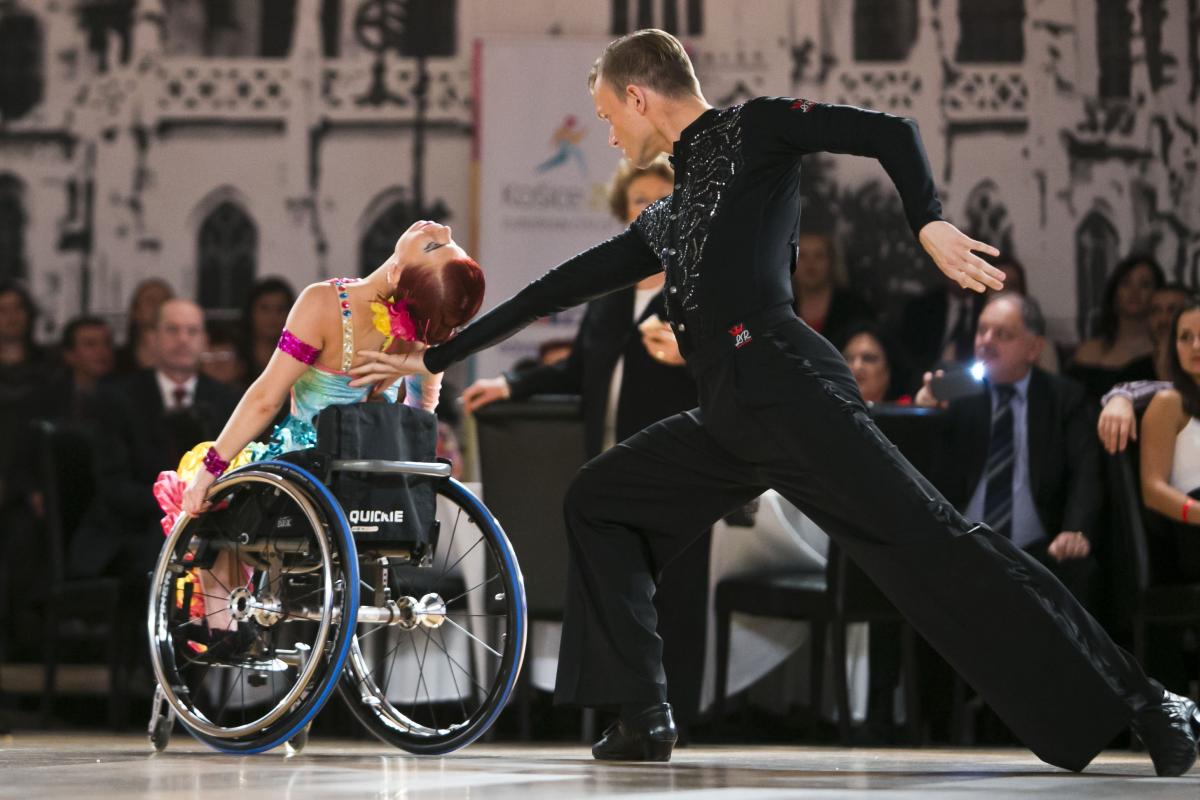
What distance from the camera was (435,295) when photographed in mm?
3340

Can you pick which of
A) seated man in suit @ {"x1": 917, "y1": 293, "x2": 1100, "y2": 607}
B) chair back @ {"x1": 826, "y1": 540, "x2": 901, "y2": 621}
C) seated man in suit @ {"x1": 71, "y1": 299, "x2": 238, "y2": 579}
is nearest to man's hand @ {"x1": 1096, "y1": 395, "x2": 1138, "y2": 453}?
seated man in suit @ {"x1": 917, "y1": 293, "x2": 1100, "y2": 607}

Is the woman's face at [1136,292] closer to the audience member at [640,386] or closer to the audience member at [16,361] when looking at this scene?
the audience member at [640,386]

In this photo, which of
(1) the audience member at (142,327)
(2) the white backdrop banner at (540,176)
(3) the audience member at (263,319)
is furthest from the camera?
(2) the white backdrop banner at (540,176)

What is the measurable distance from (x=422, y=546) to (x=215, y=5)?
7.96 m

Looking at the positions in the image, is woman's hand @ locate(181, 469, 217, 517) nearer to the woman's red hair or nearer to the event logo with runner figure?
the woman's red hair

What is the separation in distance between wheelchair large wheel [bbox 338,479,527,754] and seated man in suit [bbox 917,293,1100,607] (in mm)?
1376

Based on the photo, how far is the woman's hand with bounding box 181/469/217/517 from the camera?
3264 millimetres

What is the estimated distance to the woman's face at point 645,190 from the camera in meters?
Answer: 4.35

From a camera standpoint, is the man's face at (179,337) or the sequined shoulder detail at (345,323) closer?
the sequined shoulder detail at (345,323)

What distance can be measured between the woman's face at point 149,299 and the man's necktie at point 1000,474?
185 inches

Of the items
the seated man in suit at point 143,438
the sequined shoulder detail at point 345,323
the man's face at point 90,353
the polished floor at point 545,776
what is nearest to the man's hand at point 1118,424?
the polished floor at point 545,776

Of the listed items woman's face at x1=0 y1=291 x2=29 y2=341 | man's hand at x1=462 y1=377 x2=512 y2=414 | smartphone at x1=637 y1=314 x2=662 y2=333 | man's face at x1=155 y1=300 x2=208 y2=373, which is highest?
woman's face at x1=0 y1=291 x2=29 y2=341

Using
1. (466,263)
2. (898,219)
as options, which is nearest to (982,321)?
(466,263)

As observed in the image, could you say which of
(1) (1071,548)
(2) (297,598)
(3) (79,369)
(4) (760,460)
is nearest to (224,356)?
(3) (79,369)
